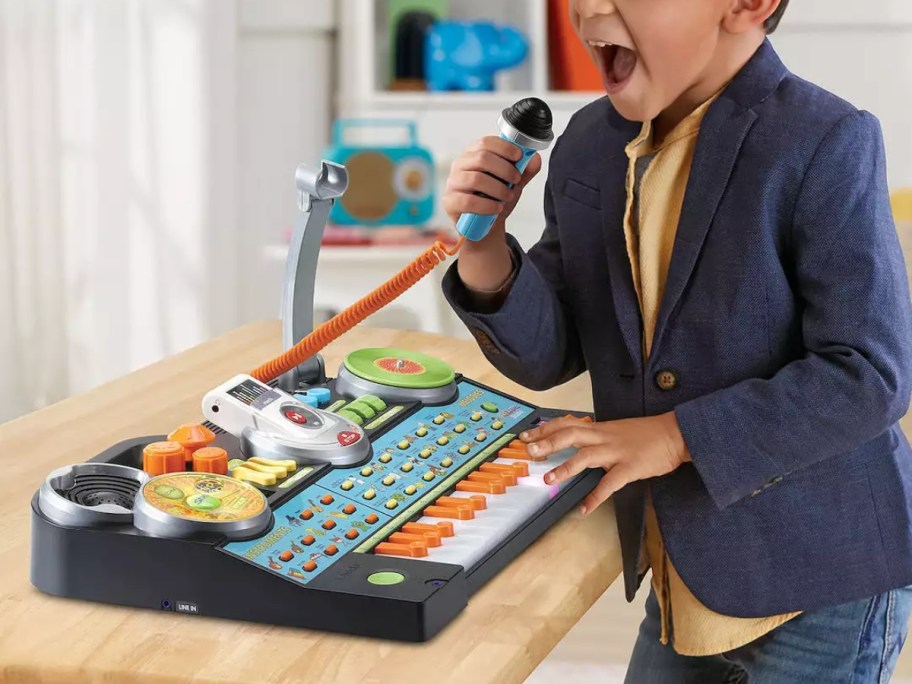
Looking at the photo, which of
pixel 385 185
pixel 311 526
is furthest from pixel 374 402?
pixel 385 185

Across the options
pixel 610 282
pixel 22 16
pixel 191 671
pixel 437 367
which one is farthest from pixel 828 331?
pixel 22 16

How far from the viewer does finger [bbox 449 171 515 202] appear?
950 millimetres

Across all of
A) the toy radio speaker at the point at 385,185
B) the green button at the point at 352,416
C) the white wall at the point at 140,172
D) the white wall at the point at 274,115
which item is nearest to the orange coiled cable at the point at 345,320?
the green button at the point at 352,416

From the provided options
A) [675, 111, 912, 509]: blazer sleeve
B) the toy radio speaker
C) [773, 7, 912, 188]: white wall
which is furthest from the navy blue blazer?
[773, 7, 912, 188]: white wall

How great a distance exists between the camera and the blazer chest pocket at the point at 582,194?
1042 mm

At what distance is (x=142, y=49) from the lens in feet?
10.0

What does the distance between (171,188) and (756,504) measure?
7.86 ft

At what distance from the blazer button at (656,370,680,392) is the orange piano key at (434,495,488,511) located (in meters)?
0.19

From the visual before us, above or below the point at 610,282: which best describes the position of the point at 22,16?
above

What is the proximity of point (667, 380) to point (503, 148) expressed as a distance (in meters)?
0.21

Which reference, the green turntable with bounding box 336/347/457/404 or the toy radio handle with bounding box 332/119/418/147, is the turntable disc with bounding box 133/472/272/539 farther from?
the toy radio handle with bounding box 332/119/418/147

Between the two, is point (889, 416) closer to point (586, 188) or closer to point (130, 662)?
point (586, 188)

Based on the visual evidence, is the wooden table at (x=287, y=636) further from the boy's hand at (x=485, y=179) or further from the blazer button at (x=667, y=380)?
the boy's hand at (x=485, y=179)

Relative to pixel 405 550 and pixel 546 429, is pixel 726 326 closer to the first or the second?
pixel 546 429
